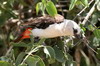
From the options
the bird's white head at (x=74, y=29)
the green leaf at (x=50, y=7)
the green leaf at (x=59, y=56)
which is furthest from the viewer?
the bird's white head at (x=74, y=29)

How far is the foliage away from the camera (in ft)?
4.89

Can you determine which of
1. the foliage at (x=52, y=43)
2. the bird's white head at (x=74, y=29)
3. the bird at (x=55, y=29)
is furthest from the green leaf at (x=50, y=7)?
the bird's white head at (x=74, y=29)

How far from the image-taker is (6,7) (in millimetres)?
2266

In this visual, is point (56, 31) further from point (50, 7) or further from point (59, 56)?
point (50, 7)

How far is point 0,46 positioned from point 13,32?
0.70 ft

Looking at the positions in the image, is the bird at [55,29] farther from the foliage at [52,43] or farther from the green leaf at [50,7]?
the green leaf at [50,7]

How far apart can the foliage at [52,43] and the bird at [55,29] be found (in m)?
0.06

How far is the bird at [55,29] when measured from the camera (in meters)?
1.84

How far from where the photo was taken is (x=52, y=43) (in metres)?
2.12

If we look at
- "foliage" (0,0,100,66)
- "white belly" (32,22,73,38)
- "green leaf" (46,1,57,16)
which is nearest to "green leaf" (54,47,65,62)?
"foliage" (0,0,100,66)

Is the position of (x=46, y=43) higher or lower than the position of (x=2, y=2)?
lower

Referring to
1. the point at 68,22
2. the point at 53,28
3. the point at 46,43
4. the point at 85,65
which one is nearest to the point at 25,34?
the point at 46,43

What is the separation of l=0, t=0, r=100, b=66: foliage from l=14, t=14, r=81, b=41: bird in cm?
6

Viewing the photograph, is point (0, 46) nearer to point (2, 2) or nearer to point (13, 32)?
point (13, 32)
